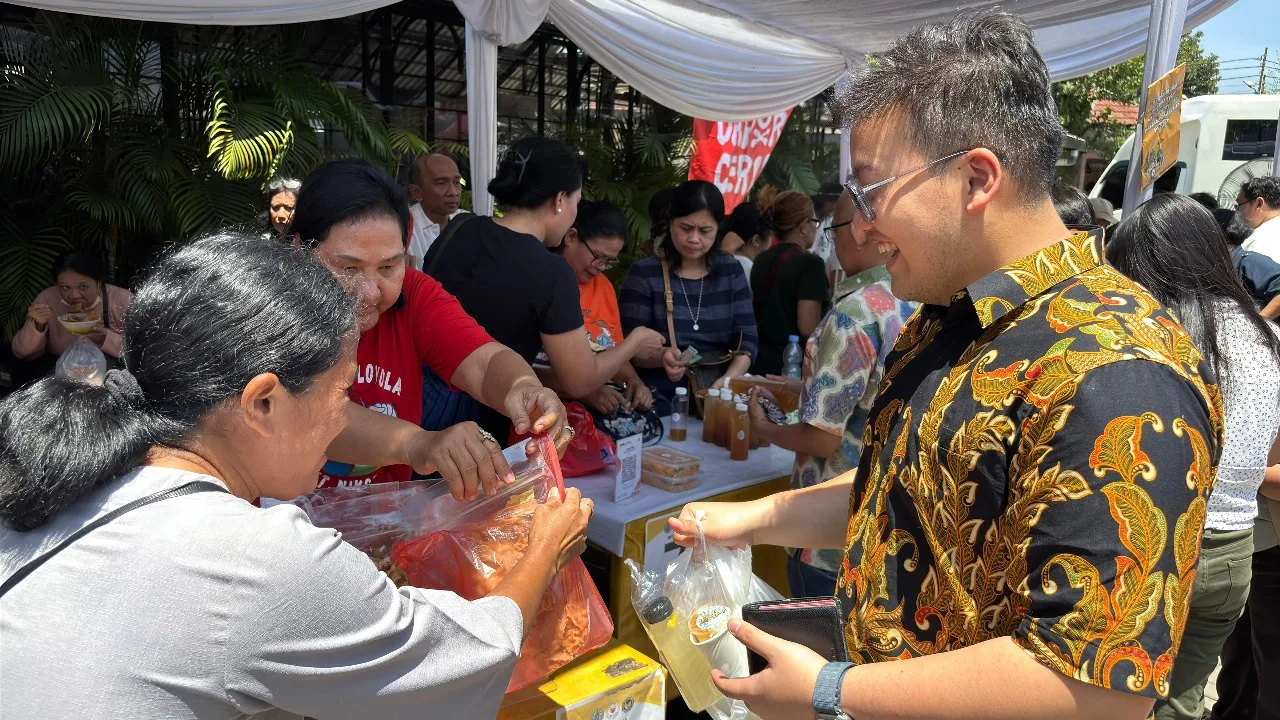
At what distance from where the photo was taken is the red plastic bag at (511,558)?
1641mm

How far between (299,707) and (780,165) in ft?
33.8

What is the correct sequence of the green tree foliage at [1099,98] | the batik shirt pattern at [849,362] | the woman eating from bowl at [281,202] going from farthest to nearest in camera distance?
the green tree foliage at [1099,98] → the woman eating from bowl at [281,202] → the batik shirt pattern at [849,362]

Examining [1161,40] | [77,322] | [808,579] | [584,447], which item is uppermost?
[1161,40]

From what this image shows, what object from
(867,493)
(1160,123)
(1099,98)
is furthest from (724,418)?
(1099,98)

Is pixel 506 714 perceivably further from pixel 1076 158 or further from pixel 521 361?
pixel 1076 158

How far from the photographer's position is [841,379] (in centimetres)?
239

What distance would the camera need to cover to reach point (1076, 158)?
16672 millimetres

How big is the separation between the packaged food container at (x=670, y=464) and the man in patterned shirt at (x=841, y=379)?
14.3 inches

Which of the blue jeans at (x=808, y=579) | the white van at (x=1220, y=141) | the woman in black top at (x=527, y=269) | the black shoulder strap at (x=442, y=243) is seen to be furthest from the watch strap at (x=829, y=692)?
the white van at (x=1220, y=141)

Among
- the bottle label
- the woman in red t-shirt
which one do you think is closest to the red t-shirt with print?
the woman in red t-shirt

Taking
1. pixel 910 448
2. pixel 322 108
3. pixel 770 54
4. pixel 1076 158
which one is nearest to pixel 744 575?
pixel 910 448

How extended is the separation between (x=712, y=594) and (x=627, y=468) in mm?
1068

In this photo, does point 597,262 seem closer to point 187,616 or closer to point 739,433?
point 739,433

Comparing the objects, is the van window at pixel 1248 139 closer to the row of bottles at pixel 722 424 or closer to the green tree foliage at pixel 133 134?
the row of bottles at pixel 722 424
